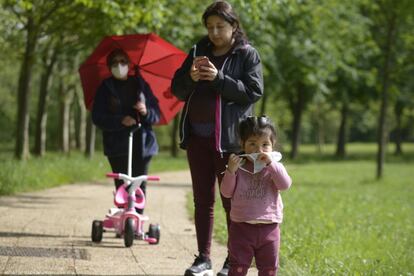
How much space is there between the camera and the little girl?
461 cm

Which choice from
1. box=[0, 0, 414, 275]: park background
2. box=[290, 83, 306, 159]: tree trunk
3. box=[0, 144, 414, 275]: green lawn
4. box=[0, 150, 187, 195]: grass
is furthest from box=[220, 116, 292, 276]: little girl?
box=[290, 83, 306, 159]: tree trunk

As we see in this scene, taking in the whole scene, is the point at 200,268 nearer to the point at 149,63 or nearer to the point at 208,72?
the point at 208,72

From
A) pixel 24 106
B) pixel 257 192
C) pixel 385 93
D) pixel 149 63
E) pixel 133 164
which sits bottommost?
pixel 133 164

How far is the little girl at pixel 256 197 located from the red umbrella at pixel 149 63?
2.92 m

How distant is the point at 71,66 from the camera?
2667 centimetres

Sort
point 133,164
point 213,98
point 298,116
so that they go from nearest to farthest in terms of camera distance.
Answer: point 213,98
point 133,164
point 298,116

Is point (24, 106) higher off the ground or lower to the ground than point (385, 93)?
lower

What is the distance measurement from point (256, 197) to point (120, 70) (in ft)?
10.5

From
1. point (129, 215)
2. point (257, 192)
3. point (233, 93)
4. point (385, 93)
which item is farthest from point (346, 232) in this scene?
point (385, 93)

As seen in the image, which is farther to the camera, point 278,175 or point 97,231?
point 97,231

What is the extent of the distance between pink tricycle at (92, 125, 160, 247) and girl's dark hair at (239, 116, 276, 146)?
262 centimetres

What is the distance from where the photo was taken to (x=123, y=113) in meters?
7.61

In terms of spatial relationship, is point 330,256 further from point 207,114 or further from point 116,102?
point 116,102

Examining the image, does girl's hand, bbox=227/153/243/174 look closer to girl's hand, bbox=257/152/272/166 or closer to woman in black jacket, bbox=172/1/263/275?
girl's hand, bbox=257/152/272/166
